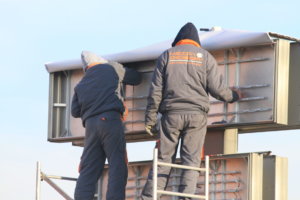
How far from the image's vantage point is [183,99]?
13.3 metres

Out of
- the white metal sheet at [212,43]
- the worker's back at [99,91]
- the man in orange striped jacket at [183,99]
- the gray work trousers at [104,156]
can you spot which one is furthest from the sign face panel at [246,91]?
the gray work trousers at [104,156]

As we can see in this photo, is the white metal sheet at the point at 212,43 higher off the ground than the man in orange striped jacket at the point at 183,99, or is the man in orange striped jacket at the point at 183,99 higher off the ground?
the white metal sheet at the point at 212,43

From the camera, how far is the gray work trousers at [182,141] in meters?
13.2

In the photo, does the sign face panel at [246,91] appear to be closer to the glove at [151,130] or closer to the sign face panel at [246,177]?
the sign face panel at [246,177]

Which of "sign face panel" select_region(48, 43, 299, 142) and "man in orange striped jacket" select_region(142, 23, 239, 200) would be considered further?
"sign face panel" select_region(48, 43, 299, 142)

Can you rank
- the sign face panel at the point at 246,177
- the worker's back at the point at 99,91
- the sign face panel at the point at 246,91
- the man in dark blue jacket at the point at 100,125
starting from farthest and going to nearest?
1. the worker's back at the point at 99,91
2. the man in dark blue jacket at the point at 100,125
3. the sign face panel at the point at 246,177
4. the sign face panel at the point at 246,91

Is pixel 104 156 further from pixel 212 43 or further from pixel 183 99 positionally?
pixel 212 43

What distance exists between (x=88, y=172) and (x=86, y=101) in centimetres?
95

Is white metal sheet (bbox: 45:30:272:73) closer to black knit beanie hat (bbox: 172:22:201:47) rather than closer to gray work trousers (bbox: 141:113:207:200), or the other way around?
black knit beanie hat (bbox: 172:22:201:47)

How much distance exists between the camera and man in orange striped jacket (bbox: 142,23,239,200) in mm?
13320

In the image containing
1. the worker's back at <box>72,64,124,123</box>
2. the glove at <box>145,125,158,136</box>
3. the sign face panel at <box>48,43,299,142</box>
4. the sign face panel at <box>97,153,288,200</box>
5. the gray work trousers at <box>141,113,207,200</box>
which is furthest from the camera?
the worker's back at <box>72,64,124,123</box>

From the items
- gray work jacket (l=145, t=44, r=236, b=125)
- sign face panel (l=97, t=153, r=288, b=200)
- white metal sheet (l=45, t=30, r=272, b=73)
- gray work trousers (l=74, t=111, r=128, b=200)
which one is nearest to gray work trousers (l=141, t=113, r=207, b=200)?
gray work jacket (l=145, t=44, r=236, b=125)

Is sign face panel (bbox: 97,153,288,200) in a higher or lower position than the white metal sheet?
lower

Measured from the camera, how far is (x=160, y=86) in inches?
529
